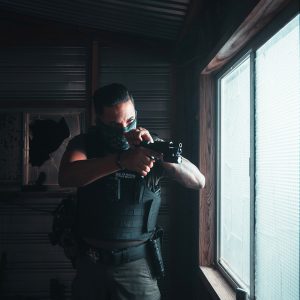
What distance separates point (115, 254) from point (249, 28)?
54.9 inches

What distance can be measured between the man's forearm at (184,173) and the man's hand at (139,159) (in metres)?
0.29

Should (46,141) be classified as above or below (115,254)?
above

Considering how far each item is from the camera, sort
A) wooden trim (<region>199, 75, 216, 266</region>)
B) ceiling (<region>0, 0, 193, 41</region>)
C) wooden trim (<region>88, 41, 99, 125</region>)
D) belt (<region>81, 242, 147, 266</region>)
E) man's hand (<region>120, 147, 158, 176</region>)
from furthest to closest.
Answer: wooden trim (<region>88, 41, 99, 125</region>) → wooden trim (<region>199, 75, 216, 266</region>) → ceiling (<region>0, 0, 193, 41</region>) → belt (<region>81, 242, 147, 266</region>) → man's hand (<region>120, 147, 158, 176</region>)

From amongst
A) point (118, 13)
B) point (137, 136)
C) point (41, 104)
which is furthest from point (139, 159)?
point (41, 104)

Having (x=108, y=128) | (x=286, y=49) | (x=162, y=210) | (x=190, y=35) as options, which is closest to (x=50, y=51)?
(x=190, y=35)

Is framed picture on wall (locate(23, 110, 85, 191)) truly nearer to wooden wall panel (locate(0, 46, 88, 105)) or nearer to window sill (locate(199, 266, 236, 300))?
wooden wall panel (locate(0, 46, 88, 105))

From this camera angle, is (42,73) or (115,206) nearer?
(115,206)

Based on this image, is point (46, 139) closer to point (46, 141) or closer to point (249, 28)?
point (46, 141)

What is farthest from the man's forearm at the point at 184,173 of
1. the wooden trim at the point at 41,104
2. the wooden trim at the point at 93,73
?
the wooden trim at the point at 41,104

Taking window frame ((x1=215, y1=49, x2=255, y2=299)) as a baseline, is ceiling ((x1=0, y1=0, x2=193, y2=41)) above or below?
above

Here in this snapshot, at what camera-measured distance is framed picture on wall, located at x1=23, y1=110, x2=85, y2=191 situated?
9.82 feet

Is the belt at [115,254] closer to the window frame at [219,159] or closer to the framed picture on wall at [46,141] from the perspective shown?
the window frame at [219,159]

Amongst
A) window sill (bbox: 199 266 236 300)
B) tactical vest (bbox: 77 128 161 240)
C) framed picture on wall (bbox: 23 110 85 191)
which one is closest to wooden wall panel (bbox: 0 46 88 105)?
framed picture on wall (bbox: 23 110 85 191)

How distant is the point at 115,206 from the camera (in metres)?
1.94
